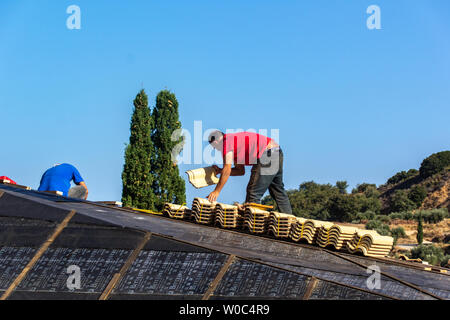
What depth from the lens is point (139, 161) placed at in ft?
124

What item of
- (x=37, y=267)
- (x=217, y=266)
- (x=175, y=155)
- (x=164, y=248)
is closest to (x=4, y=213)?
(x=37, y=267)

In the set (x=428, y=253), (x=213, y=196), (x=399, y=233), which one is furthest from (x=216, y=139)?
(x=399, y=233)

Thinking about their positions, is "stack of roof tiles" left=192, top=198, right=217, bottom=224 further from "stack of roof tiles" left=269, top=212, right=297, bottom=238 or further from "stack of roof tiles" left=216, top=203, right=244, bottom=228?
"stack of roof tiles" left=269, top=212, right=297, bottom=238

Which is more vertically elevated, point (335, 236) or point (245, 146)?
point (245, 146)

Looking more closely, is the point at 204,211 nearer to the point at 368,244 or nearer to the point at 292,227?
the point at 292,227

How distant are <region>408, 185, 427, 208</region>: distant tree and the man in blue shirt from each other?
2184 inches

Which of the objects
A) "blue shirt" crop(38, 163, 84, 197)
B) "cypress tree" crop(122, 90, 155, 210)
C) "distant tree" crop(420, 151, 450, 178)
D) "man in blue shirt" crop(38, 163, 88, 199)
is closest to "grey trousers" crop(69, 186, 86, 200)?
"man in blue shirt" crop(38, 163, 88, 199)

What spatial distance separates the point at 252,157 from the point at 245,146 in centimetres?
25

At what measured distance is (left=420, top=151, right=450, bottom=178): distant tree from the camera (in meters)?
71.4

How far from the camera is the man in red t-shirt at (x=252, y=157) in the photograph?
11289 millimetres

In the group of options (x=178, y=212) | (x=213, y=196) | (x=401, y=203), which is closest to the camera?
(x=178, y=212)

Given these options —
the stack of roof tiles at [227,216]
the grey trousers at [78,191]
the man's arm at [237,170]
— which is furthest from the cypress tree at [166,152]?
the stack of roof tiles at [227,216]

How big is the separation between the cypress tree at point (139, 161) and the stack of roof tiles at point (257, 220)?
26.8 metres
